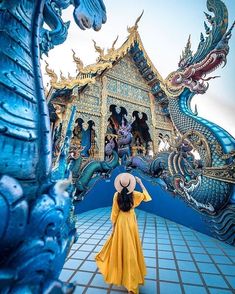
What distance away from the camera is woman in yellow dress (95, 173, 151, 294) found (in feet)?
5.86

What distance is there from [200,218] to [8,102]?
4161 millimetres

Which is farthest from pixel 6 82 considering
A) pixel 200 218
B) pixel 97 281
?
pixel 200 218

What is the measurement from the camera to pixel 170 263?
243 cm

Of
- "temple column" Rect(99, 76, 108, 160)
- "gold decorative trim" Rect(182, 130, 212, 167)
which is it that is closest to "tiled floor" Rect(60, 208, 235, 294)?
"gold decorative trim" Rect(182, 130, 212, 167)

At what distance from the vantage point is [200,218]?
3.82 metres

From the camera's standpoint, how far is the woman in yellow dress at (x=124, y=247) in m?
1.79

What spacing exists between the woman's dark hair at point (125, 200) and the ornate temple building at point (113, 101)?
10.3 feet

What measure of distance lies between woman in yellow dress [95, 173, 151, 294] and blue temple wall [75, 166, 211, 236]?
2451 millimetres

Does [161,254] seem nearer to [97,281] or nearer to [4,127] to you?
[97,281]

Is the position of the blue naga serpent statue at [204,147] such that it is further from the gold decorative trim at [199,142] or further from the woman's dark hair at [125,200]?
the woman's dark hair at [125,200]

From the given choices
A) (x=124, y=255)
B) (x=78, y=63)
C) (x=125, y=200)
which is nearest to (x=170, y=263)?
(x=124, y=255)

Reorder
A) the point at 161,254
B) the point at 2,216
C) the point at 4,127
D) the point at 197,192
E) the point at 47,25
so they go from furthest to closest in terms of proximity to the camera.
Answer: the point at 197,192 < the point at 161,254 < the point at 47,25 < the point at 4,127 < the point at 2,216

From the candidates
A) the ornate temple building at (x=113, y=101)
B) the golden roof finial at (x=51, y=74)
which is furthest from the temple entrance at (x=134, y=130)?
the golden roof finial at (x=51, y=74)

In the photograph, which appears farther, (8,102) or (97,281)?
(97,281)
